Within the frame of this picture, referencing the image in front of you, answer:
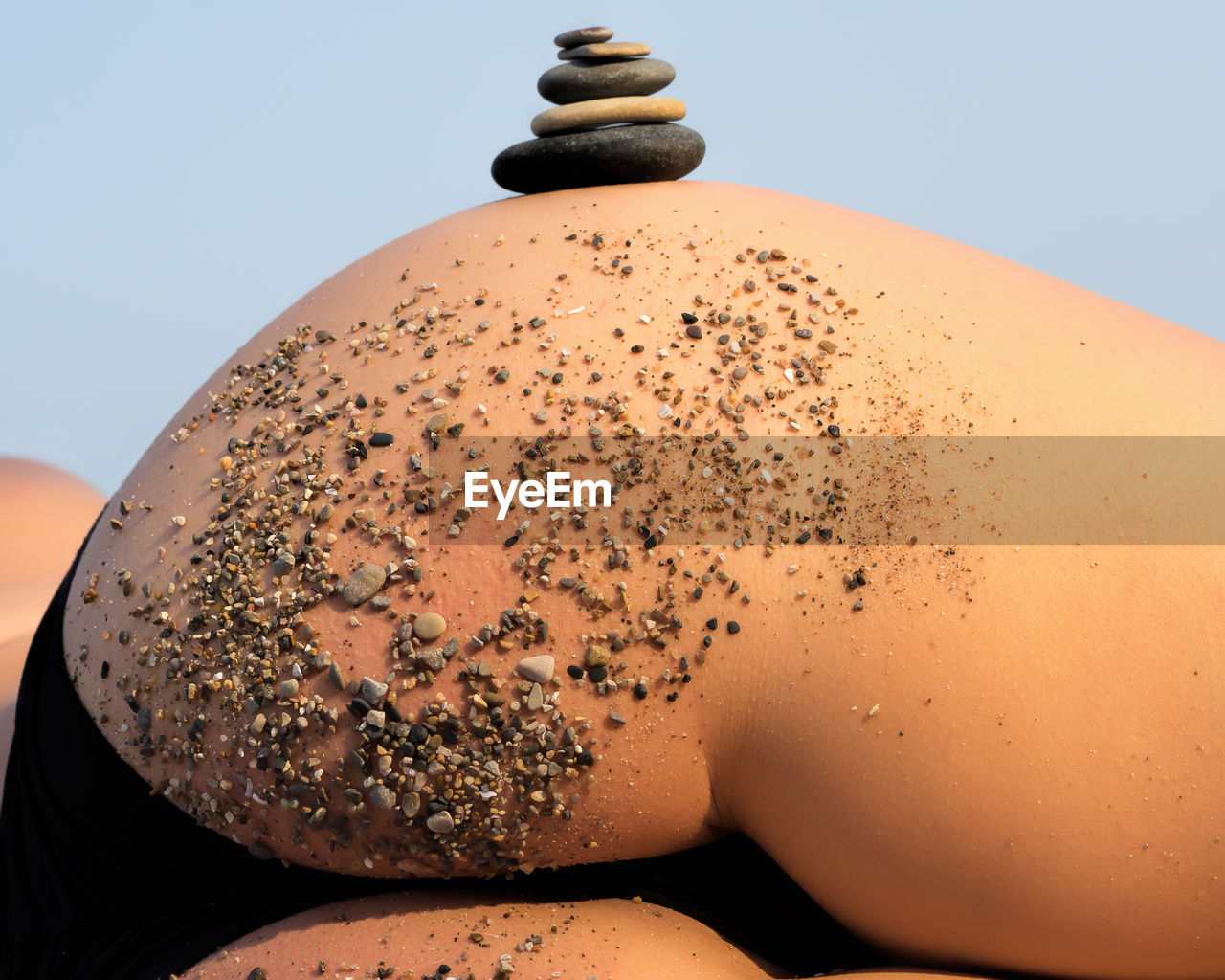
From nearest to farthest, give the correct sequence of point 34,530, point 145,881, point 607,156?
point 145,881 < point 607,156 < point 34,530

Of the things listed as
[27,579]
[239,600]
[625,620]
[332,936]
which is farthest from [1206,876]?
[27,579]

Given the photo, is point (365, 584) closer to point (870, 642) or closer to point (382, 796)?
point (382, 796)

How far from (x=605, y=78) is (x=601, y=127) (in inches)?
2.4

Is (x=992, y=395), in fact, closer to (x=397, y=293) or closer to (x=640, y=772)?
(x=640, y=772)

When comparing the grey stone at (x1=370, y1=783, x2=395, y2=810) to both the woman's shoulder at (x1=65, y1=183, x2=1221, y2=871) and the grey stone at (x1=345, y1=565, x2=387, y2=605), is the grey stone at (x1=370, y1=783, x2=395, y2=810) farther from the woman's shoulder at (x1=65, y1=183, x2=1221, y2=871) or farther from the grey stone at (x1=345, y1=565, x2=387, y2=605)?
the grey stone at (x1=345, y1=565, x2=387, y2=605)

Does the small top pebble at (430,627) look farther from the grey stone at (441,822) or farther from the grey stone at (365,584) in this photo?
the grey stone at (441,822)

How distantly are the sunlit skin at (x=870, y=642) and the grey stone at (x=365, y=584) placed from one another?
15 mm

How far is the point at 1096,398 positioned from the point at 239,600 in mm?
845

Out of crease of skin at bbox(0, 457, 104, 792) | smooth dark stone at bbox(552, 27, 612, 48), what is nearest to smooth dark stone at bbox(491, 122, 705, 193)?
smooth dark stone at bbox(552, 27, 612, 48)

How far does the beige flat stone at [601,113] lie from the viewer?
1.32 meters

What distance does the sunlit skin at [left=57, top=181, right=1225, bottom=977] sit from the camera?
0.91 m

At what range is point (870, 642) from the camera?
0.92 metres

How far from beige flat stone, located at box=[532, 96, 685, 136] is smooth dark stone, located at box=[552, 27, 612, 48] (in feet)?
0.27

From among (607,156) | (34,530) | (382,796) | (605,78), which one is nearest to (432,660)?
(382,796)
